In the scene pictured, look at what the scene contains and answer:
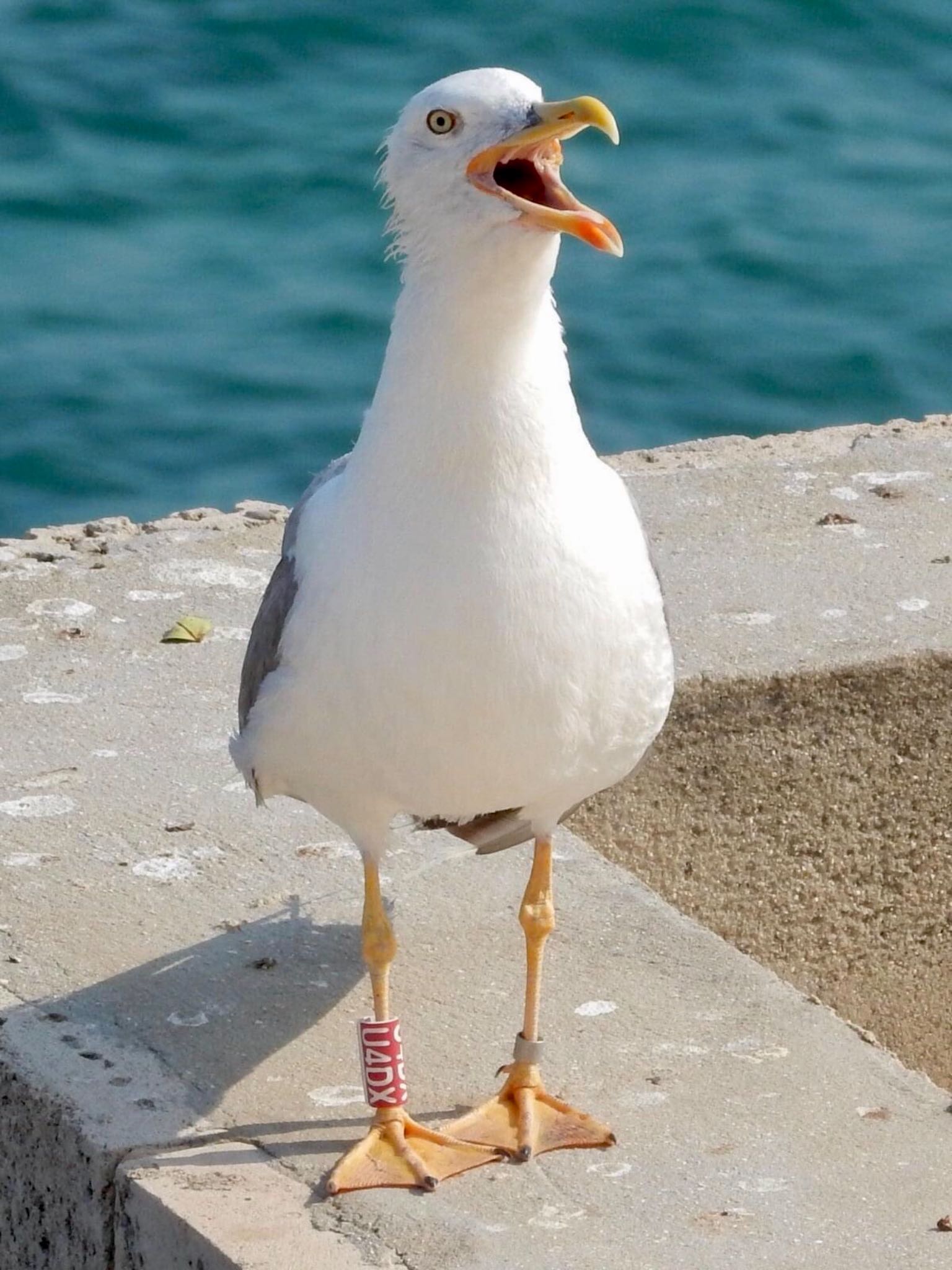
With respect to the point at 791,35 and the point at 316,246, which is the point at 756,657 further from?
the point at 791,35

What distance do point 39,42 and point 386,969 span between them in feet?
34.8

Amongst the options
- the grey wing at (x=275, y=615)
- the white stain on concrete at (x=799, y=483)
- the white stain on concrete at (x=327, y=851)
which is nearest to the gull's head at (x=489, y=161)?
the grey wing at (x=275, y=615)

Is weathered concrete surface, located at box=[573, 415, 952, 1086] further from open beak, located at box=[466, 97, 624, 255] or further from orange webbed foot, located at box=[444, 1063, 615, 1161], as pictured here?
open beak, located at box=[466, 97, 624, 255]

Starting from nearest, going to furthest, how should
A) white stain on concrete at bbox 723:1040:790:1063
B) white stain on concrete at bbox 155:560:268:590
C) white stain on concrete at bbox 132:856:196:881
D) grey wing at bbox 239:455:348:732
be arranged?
1. grey wing at bbox 239:455:348:732
2. white stain on concrete at bbox 723:1040:790:1063
3. white stain on concrete at bbox 132:856:196:881
4. white stain on concrete at bbox 155:560:268:590

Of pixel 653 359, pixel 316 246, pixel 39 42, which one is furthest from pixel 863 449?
pixel 39 42

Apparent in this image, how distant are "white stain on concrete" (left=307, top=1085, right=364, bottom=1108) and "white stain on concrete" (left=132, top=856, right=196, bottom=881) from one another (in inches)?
27.2

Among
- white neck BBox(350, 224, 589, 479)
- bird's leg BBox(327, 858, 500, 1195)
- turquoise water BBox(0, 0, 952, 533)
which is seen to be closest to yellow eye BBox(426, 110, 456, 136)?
white neck BBox(350, 224, 589, 479)

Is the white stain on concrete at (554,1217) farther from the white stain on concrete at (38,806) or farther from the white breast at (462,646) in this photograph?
the white stain on concrete at (38,806)

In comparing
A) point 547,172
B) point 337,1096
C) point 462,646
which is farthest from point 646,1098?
point 547,172

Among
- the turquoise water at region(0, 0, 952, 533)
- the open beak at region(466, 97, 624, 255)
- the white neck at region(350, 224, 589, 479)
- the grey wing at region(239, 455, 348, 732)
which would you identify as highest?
the open beak at region(466, 97, 624, 255)

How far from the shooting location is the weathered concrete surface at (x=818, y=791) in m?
4.86

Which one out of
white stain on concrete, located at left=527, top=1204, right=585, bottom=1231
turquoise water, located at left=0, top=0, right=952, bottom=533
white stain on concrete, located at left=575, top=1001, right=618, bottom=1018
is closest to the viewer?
white stain on concrete, located at left=527, top=1204, right=585, bottom=1231

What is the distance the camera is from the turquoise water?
1098 cm

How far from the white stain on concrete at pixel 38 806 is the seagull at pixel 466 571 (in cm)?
104
